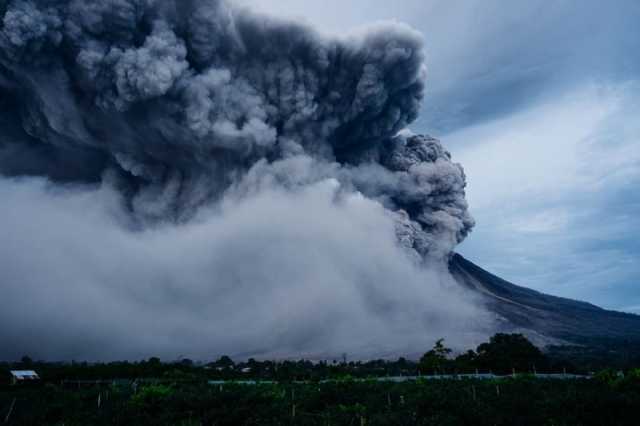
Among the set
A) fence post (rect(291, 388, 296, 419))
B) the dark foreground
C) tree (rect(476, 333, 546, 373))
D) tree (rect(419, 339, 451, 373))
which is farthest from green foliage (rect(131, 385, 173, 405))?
tree (rect(476, 333, 546, 373))

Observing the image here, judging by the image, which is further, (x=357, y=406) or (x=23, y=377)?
(x=23, y=377)

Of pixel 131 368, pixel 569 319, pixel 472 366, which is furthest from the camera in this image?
pixel 569 319

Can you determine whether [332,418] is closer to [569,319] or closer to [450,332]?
[450,332]

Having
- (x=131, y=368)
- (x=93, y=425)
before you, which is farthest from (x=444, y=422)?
(x=131, y=368)

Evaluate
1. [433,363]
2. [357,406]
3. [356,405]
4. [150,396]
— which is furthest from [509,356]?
[150,396]

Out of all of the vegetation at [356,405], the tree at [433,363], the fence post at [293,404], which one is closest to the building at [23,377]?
the vegetation at [356,405]

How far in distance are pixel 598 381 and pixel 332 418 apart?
12.7m

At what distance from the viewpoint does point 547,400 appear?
600 inches

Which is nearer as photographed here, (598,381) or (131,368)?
(598,381)

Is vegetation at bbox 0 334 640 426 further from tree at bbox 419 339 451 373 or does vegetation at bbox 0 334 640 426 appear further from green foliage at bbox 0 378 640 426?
tree at bbox 419 339 451 373

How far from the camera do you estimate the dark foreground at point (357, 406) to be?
13898 mm

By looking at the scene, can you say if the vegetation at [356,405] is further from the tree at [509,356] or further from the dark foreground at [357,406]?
the tree at [509,356]

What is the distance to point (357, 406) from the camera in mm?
16312

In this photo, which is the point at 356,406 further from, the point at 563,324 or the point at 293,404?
the point at 563,324
